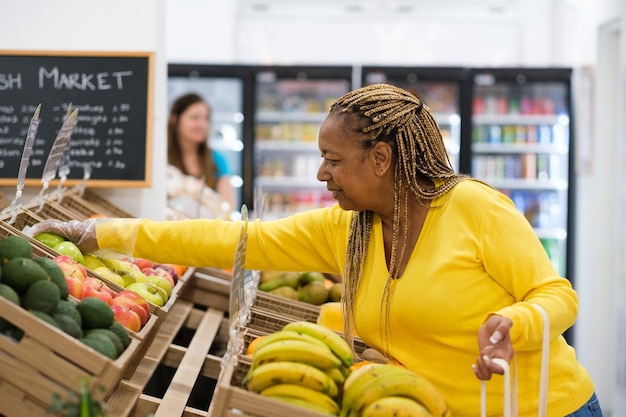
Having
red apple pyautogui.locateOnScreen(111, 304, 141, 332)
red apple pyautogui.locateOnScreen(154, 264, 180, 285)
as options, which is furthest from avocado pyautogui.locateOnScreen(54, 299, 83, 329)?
red apple pyautogui.locateOnScreen(154, 264, 180, 285)

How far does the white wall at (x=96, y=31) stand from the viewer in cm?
370

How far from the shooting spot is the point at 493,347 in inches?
70.4

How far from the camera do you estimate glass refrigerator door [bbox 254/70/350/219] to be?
781 centimetres

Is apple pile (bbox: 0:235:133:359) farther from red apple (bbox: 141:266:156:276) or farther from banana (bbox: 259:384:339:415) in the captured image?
red apple (bbox: 141:266:156:276)

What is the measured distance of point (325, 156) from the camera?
6.97ft

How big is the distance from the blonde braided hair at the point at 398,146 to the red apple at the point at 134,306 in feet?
1.80

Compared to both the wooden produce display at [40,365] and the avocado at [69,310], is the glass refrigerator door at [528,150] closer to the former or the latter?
the avocado at [69,310]

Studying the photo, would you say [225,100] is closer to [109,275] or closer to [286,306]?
[286,306]

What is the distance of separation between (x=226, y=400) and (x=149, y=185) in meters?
2.28

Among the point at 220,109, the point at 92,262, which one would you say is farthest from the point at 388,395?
the point at 220,109

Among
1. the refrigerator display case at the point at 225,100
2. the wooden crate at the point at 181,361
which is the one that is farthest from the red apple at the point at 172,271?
the refrigerator display case at the point at 225,100

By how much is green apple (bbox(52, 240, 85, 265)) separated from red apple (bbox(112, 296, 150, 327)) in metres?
0.28

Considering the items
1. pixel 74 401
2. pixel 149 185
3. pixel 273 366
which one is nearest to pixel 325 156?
pixel 273 366

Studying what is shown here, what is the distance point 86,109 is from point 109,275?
149 centimetres
